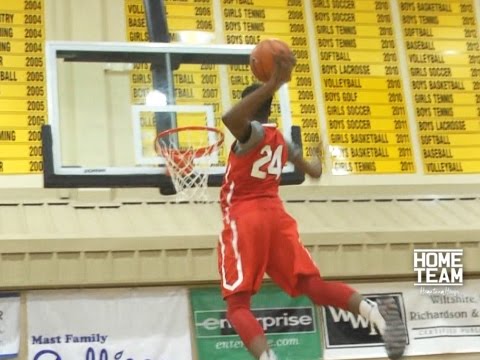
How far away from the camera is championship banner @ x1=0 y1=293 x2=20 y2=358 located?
18.9 ft

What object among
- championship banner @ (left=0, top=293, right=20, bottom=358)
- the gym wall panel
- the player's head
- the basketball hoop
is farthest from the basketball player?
championship banner @ (left=0, top=293, right=20, bottom=358)

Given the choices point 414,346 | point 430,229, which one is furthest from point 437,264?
point 414,346

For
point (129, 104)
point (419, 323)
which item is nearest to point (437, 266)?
point (419, 323)

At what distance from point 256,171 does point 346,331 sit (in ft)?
9.97

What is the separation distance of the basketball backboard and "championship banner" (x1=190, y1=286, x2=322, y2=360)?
123cm

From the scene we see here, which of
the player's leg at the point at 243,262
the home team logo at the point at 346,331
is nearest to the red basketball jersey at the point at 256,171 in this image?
the player's leg at the point at 243,262

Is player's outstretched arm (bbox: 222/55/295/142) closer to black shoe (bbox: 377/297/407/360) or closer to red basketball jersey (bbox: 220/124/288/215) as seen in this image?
red basketball jersey (bbox: 220/124/288/215)

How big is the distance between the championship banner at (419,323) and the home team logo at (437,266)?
0.28 ft

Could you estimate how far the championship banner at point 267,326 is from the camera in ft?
20.0

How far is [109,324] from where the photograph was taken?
594cm

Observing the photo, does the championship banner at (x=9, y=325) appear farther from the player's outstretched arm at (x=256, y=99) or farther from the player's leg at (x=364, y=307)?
the player's outstretched arm at (x=256, y=99)

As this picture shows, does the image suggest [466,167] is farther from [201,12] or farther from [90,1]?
[90,1]

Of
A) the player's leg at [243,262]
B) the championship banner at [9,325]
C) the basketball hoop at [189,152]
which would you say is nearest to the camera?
the player's leg at [243,262]

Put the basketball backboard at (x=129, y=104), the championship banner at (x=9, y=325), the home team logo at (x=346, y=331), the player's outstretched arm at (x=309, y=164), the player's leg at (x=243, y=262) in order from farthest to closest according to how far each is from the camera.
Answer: the home team logo at (x=346, y=331), the championship banner at (x=9, y=325), the basketball backboard at (x=129, y=104), the player's outstretched arm at (x=309, y=164), the player's leg at (x=243, y=262)
